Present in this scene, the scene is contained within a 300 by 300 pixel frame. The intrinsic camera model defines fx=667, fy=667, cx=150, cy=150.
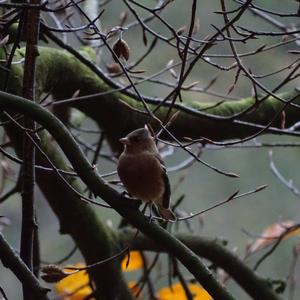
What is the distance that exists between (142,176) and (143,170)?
2 centimetres

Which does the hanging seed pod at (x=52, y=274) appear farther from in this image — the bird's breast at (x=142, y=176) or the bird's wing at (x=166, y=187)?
the bird's wing at (x=166, y=187)

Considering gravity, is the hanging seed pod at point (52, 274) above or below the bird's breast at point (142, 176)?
below

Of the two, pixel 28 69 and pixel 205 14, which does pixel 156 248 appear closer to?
pixel 28 69

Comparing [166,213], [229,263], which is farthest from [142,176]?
[229,263]

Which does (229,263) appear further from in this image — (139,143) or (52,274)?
(52,274)

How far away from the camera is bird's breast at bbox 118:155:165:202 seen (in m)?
1.36

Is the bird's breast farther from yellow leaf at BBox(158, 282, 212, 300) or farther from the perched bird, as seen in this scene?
yellow leaf at BBox(158, 282, 212, 300)

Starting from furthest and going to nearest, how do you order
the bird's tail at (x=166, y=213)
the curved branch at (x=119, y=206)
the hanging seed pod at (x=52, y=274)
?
1. the bird's tail at (x=166, y=213)
2. the hanging seed pod at (x=52, y=274)
3. the curved branch at (x=119, y=206)

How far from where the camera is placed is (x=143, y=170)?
1385 mm

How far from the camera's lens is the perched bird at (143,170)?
1.36 metres

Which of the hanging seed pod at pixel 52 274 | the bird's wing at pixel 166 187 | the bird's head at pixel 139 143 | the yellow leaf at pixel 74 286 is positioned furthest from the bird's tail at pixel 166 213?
the yellow leaf at pixel 74 286

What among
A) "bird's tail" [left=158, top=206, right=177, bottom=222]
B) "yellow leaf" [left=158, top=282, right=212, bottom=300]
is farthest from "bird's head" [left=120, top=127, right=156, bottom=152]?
"yellow leaf" [left=158, top=282, right=212, bottom=300]

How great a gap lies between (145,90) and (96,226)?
185 cm

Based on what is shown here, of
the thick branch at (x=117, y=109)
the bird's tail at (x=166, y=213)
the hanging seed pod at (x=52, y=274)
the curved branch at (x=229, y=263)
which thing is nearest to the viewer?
the hanging seed pod at (x=52, y=274)
